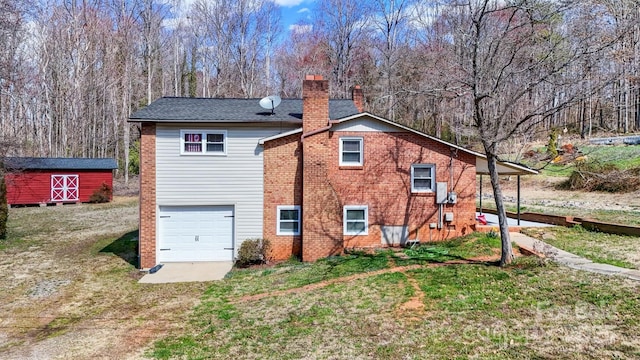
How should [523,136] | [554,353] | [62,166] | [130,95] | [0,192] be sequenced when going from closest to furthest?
[554,353]
[523,136]
[0,192]
[62,166]
[130,95]

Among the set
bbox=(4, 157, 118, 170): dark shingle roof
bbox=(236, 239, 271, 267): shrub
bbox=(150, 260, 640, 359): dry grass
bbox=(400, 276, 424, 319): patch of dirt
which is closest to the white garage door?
bbox=(236, 239, 271, 267): shrub

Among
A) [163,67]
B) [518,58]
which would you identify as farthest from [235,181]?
[163,67]

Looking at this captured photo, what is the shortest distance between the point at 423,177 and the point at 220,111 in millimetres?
7717

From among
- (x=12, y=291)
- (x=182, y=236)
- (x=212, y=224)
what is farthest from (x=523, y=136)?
(x=12, y=291)

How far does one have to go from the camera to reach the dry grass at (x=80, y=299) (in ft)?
23.9

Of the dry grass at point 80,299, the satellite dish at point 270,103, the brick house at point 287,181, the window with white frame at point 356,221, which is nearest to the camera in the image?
the dry grass at point 80,299

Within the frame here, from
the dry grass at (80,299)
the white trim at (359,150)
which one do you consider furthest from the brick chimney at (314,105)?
the dry grass at (80,299)

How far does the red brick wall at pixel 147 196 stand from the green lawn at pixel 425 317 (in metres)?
3.87

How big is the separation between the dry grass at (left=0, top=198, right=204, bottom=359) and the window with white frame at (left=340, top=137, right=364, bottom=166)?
20.6 ft

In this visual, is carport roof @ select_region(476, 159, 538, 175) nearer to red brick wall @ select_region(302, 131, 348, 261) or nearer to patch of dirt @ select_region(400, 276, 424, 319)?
red brick wall @ select_region(302, 131, 348, 261)

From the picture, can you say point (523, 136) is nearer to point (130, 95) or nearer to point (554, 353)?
point (554, 353)

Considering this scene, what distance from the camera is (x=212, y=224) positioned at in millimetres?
13336

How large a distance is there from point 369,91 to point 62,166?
1001 inches

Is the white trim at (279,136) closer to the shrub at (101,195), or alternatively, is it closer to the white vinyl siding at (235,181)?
the white vinyl siding at (235,181)
